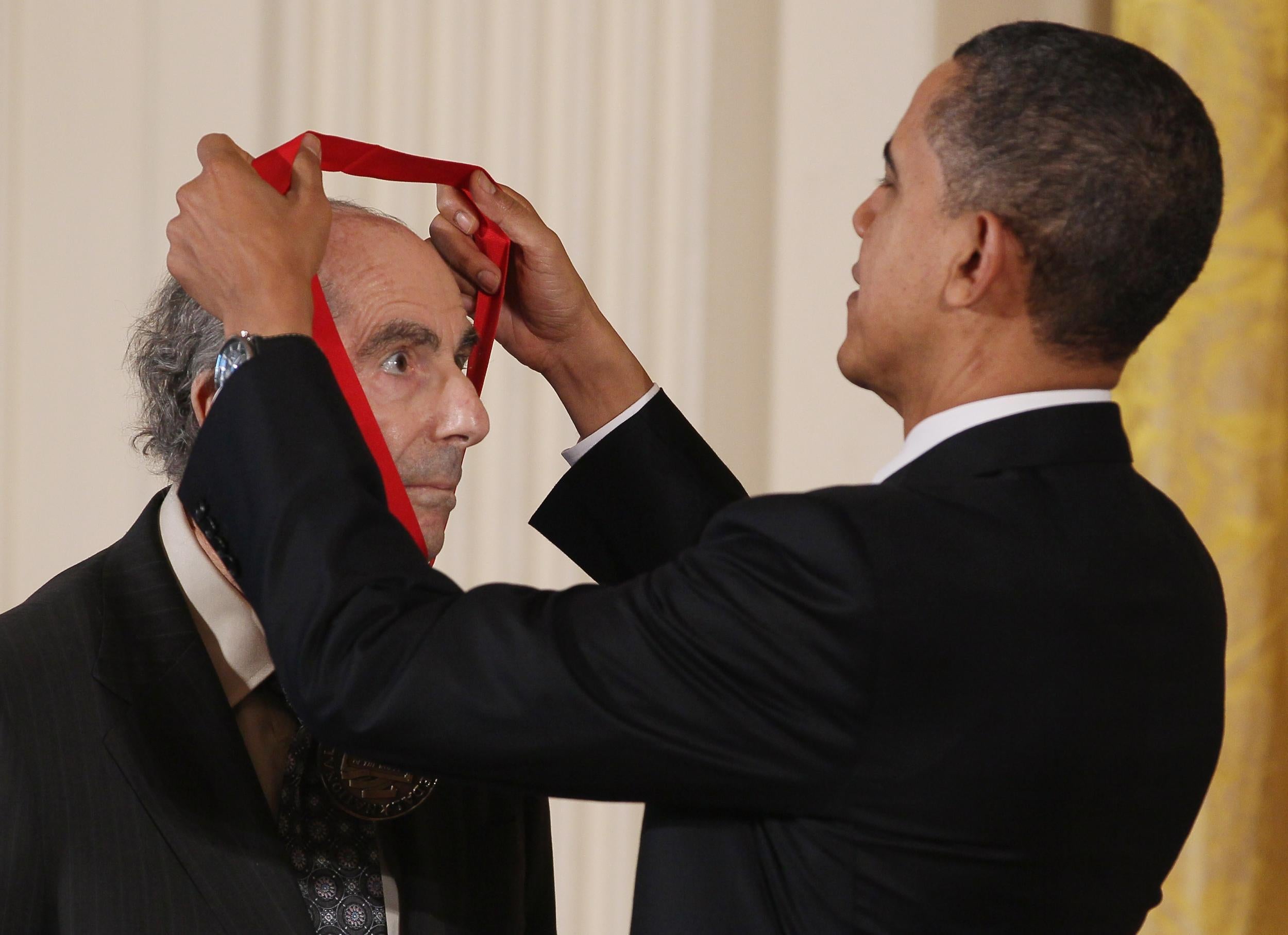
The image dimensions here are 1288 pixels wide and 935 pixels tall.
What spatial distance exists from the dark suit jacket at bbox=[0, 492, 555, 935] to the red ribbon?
269 mm

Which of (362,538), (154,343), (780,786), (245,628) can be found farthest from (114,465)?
(780,786)

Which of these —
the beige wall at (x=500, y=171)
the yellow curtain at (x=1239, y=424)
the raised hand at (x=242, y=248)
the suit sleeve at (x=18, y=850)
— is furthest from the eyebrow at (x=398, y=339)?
the yellow curtain at (x=1239, y=424)

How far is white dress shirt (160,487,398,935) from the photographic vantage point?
1516 mm

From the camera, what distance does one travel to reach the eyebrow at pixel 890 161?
134cm

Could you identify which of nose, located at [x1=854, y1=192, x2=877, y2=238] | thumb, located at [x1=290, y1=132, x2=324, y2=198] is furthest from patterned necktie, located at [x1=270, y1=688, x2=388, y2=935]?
nose, located at [x1=854, y1=192, x2=877, y2=238]

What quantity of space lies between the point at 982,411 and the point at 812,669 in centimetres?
30

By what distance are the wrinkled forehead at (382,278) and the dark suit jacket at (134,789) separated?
0.34m

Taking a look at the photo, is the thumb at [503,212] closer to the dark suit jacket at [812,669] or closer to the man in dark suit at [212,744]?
the man in dark suit at [212,744]

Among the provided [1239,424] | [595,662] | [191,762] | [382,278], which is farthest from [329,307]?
[1239,424]

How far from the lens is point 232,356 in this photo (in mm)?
1260

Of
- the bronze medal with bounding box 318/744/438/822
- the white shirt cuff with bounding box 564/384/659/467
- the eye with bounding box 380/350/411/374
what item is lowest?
the bronze medal with bounding box 318/744/438/822

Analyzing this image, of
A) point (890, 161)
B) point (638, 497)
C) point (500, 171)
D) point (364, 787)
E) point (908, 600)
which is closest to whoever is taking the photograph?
point (908, 600)

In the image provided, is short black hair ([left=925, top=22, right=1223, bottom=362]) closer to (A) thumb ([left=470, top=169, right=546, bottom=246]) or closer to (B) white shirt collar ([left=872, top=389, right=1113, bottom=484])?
(B) white shirt collar ([left=872, top=389, right=1113, bottom=484])

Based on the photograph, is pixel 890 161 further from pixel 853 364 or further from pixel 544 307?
pixel 544 307
